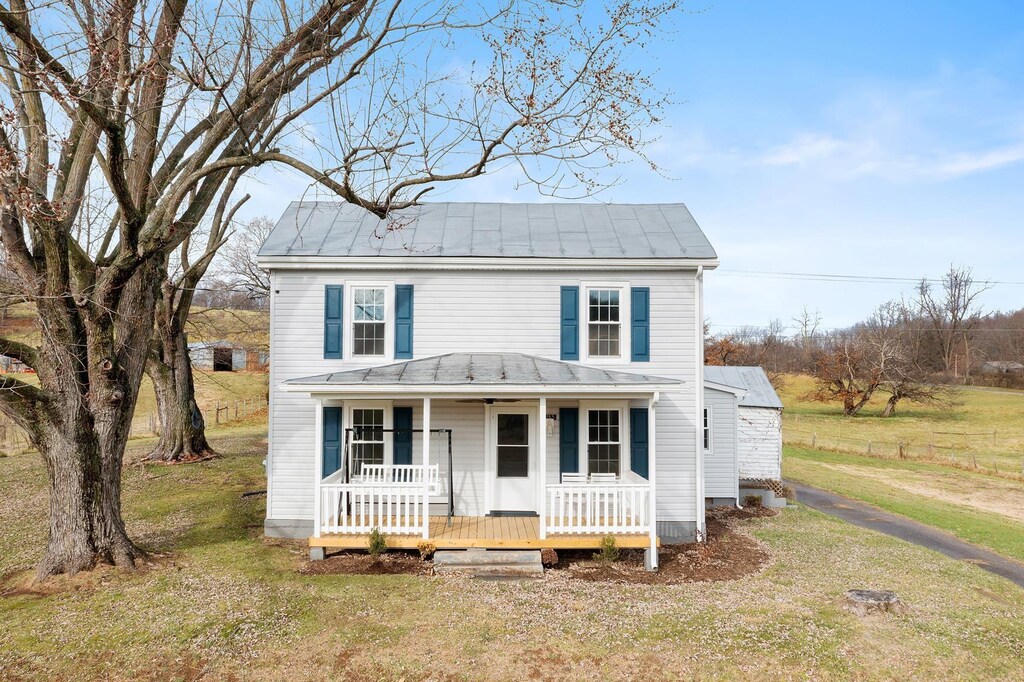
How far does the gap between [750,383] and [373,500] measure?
1208 centimetres

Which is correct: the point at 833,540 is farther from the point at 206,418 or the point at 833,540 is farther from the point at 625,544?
the point at 206,418

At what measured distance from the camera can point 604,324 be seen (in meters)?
11.6

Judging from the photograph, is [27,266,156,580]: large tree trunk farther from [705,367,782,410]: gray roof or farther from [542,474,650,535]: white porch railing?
[705,367,782,410]: gray roof

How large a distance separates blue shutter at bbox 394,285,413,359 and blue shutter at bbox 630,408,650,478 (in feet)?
14.3

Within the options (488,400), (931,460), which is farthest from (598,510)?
(931,460)

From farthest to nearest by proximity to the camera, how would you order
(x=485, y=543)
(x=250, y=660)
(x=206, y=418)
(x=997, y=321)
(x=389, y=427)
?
(x=997, y=321)
(x=206, y=418)
(x=389, y=427)
(x=485, y=543)
(x=250, y=660)

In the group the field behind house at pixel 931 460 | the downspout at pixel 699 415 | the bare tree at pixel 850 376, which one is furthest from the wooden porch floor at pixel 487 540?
the bare tree at pixel 850 376

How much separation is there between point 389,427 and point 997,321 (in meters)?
82.5

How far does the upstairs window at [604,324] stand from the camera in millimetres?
11625

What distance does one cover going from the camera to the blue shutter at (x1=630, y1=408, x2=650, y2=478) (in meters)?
11.2

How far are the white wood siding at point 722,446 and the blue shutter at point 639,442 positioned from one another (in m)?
3.90

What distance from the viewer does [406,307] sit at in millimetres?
11453

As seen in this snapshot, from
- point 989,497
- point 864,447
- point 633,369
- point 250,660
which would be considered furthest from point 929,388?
point 250,660

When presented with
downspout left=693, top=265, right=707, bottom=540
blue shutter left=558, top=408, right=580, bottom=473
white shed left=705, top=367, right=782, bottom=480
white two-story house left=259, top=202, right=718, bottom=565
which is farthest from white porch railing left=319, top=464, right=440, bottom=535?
white shed left=705, top=367, right=782, bottom=480
